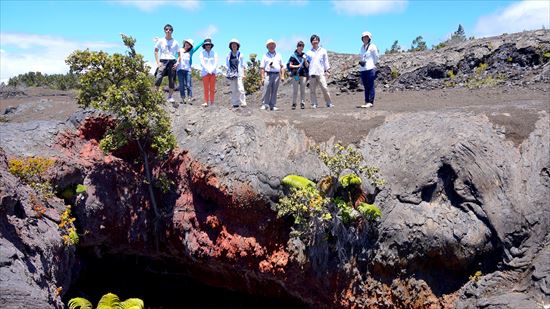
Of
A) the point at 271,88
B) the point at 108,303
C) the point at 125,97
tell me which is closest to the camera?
the point at 108,303

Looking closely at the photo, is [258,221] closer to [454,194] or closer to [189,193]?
[189,193]

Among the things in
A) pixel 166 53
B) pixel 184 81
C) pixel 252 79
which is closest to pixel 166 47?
pixel 166 53

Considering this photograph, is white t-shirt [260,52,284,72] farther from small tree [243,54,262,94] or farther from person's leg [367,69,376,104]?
small tree [243,54,262,94]

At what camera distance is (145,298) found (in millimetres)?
12883

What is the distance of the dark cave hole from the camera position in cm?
1269

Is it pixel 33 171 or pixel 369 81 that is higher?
pixel 369 81

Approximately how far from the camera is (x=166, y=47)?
13.8 meters

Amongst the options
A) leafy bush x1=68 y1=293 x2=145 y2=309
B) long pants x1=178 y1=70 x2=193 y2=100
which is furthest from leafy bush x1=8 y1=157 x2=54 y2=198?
long pants x1=178 y1=70 x2=193 y2=100

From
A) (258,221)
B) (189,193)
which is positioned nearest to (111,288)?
(189,193)

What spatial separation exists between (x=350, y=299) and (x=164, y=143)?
539 cm

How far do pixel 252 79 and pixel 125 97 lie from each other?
15.6 m

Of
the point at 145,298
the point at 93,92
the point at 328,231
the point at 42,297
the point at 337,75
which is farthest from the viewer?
the point at 337,75

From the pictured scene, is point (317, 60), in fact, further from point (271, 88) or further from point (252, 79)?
point (252, 79)

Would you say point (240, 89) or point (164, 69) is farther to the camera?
point (240, 89)
